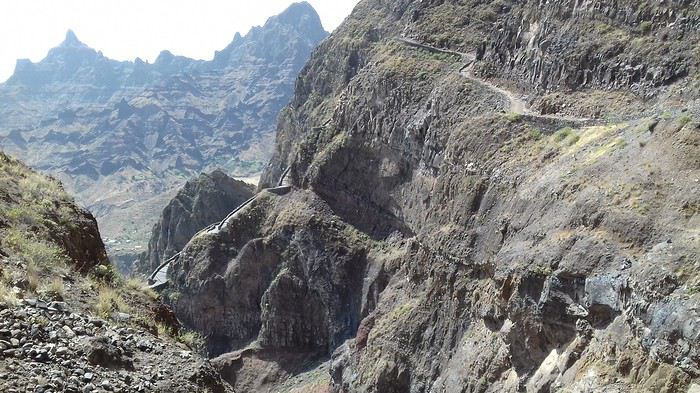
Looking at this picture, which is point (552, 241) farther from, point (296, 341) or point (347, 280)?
point (296, 341)

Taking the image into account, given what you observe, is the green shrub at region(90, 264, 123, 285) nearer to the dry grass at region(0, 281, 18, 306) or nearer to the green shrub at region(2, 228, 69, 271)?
the green shrub at region(2, 228, 69, 271)

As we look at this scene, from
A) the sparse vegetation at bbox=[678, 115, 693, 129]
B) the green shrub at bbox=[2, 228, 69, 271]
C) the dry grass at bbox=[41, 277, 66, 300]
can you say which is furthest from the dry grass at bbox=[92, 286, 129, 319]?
the sparse vegetation at bbox=[678, 115, 693, 129]

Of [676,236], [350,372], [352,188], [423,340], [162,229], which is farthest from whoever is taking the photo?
[162,229]

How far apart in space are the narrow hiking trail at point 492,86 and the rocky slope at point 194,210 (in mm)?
48489

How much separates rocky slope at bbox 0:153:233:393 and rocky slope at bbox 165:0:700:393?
16.4m

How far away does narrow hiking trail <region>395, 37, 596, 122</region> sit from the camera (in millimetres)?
46881

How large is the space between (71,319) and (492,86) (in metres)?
50.7

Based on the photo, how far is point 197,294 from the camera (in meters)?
75.9

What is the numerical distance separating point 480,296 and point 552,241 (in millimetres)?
9157

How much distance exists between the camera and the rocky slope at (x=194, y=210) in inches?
4336

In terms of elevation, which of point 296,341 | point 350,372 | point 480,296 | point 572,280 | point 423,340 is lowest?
point 296,341

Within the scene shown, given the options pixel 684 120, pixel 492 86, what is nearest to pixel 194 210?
pixel 492 86

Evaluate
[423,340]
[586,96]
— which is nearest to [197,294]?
[423,340]

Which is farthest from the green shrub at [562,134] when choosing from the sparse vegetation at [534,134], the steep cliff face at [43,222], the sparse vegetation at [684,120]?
the steep cliff face at [43,222]
